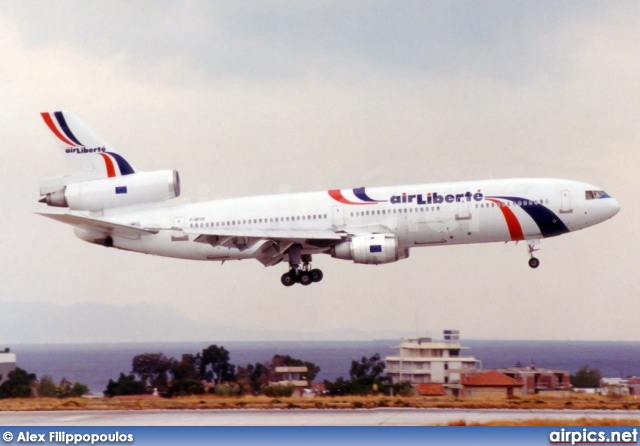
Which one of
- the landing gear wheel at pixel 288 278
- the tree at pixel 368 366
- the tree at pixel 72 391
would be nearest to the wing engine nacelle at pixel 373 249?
the landing gear wheel at pixel 288 278

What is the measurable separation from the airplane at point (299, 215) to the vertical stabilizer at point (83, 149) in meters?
0.06

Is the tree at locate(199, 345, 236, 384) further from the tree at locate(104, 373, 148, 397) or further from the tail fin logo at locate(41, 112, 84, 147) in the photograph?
the tail fin logo at locate(41, 112, 84, 147)

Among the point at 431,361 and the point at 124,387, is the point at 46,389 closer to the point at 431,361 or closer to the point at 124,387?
the point at 124,387

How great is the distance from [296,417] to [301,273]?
14.1 meters

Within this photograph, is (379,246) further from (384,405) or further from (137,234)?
(137,234)

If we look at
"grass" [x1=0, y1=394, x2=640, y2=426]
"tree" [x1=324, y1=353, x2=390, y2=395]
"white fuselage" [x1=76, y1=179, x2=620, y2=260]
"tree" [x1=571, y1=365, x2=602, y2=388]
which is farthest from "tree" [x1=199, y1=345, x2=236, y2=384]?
"tree" [x1=571, y1=365, x2=602, y2=388]

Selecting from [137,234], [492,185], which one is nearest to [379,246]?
[492,185]

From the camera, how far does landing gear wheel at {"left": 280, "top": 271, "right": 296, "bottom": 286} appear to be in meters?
53.0

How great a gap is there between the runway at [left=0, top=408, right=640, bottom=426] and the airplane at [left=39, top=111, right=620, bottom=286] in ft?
34.1

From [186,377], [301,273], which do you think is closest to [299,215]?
[301,273]

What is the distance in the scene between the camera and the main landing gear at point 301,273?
52.9 metres

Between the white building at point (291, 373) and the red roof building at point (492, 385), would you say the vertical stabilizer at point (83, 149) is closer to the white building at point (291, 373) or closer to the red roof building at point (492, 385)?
the white building at point (291, 373)

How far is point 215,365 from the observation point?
62.1 metres

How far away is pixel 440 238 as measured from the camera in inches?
1981
